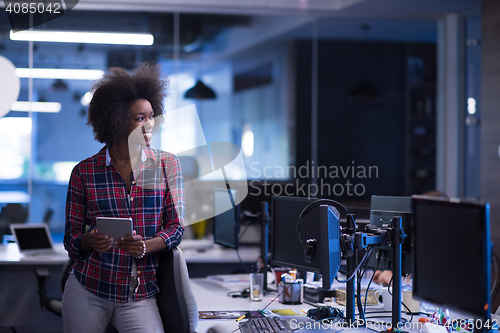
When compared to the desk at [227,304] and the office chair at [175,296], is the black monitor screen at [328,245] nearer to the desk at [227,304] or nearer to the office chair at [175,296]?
the desk at [227,304]

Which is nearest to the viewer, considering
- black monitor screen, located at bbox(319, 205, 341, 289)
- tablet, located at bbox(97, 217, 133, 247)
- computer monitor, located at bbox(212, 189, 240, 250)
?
black monitor screen, located at bbox(319, 205, 341, 289)

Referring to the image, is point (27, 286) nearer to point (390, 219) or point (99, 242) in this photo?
Answer: point (99, 242)

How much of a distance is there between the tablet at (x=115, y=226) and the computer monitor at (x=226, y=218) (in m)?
0.98

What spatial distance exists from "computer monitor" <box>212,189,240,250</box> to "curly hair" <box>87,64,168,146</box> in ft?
2.58

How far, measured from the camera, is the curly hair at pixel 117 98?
213cm

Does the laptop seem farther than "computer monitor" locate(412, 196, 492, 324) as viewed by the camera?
Yes

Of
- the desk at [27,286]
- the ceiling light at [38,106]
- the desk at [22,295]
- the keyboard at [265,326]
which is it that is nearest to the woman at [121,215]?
the keyboard at [265,326]

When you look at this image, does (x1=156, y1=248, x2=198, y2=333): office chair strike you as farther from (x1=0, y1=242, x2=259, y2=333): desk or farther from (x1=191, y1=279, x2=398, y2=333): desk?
(x1=0, y1=242, x2=259, y2=333): desk

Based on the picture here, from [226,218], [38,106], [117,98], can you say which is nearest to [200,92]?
[38,106]

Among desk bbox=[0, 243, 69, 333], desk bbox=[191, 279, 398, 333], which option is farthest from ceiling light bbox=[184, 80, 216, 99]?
desk bbox=[191, 279, 398, 333]

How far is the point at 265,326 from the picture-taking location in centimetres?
183

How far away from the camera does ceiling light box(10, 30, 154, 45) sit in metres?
4.80

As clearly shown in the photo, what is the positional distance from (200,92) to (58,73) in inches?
57.0

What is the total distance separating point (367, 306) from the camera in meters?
2.27
